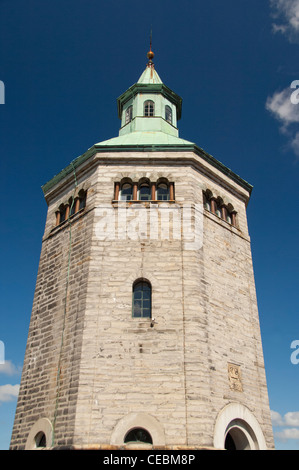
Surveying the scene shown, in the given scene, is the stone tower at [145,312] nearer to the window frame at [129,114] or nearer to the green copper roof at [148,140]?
→ the green copper roof at [148,140]

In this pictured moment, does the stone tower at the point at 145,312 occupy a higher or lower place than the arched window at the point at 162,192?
lower

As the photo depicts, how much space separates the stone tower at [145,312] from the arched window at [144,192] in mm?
44

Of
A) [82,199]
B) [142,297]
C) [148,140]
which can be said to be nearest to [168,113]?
[148,140]

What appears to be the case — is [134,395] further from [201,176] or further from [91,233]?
[201,176]

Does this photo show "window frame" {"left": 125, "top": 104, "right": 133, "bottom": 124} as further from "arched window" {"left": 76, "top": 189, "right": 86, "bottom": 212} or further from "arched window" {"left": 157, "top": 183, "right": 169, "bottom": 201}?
"arched window" {"left": 157, "top": 183, "right": 169, "bottom": 201}

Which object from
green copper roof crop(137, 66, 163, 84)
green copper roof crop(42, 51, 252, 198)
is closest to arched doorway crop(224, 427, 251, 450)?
green copper roof crop(42, 51, 252, 198)

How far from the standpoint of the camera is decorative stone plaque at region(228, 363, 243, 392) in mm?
12054

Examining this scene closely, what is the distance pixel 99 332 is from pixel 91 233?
3.31m

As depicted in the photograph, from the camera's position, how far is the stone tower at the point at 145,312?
419 inches

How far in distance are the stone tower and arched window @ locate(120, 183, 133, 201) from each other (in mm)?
40

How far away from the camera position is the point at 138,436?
1049cm

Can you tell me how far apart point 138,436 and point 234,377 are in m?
3.45

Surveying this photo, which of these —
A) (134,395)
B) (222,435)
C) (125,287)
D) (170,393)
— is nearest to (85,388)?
(134,395)

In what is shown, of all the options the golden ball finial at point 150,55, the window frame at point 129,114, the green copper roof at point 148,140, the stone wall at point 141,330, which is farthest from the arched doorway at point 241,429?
the golden ball finial at point 150,55
